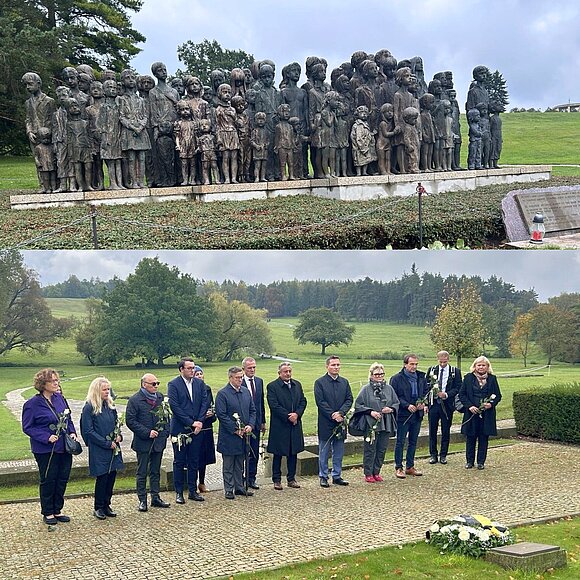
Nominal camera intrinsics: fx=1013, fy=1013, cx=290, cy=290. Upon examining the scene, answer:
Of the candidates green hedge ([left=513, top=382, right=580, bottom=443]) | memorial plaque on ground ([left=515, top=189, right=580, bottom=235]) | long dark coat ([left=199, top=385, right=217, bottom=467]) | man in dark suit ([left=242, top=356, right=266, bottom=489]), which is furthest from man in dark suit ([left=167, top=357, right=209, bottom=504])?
memorial plaque on ground ([left=515, top=189, right=580, bottom=235])

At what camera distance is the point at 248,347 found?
42.4 ft

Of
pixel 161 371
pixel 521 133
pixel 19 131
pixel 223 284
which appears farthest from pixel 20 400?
pixel 521 133

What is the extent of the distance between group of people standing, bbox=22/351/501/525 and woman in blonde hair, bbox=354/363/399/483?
0.04ft

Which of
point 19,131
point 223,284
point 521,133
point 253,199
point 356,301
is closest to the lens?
point 223,284

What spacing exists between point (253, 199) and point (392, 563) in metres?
14.1

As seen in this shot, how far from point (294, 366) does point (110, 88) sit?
28.5 feet

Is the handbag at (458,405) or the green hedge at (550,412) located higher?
the handbag at (458,405)

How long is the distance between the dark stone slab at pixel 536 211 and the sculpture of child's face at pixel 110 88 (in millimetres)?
7680

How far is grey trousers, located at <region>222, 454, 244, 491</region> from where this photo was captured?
1018 centimetres

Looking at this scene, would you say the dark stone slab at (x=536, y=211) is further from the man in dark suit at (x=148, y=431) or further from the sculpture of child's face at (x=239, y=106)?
the man in dark suit at (x=148, y=431)

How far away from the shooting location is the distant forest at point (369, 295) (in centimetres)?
1259

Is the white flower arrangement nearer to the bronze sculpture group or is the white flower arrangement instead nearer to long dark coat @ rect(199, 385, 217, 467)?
long dark coat @ rect(199, 385, 217, 467)

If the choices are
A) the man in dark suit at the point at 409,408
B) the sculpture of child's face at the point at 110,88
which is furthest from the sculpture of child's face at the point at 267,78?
the man in dark suit at the point at 409,408

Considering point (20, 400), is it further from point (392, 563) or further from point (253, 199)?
point (253, 199)
